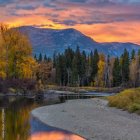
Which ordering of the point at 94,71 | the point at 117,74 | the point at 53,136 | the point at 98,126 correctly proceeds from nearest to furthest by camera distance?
the point at 53,136 < the point at 98,126 < the point at 117,74 < the point at 94,71

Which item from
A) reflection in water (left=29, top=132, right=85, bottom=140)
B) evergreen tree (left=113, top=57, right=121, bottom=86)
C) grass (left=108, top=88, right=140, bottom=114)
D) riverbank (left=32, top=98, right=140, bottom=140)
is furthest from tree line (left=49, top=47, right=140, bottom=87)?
reflection in water (left=29, top=132, right=85, bottom=140)

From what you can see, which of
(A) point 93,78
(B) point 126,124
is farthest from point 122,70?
(B) point 126,124

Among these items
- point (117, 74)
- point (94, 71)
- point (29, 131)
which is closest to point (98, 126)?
point (29, 131)

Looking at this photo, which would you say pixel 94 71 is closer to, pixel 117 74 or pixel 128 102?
pixel 117 74

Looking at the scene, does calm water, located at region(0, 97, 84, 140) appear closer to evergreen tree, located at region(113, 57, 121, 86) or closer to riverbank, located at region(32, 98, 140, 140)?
riverbank, located at region(32, 98, 140, 140)

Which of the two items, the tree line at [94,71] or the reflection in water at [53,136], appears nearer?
the reflection in water at [53,136]

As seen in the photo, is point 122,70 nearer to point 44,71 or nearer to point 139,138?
point 44,71

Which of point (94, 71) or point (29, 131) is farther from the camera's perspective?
point (94, 71)

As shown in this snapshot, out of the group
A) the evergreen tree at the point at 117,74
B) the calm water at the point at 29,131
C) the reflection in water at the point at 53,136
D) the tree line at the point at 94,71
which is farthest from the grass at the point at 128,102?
the evergreen tree at the point at 117,74

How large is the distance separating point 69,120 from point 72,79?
107 m

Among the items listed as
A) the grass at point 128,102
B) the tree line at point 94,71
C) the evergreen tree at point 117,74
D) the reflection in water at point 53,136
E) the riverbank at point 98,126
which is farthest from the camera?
the evergreen tree at point 117,74

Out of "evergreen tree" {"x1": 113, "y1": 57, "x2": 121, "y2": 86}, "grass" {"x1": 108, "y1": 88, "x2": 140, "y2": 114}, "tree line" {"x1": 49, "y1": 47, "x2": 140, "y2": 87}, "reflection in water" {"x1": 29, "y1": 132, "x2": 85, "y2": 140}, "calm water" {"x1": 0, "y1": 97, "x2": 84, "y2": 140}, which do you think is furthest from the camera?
"evergreen tree" {"x1": 113, "y1": 57, "x2": 121, "y2": 86}

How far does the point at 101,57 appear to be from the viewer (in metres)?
159

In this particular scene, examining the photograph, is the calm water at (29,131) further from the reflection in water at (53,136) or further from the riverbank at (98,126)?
the riverbank at (98,126)
